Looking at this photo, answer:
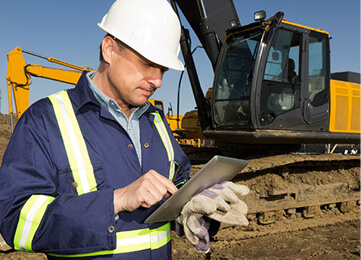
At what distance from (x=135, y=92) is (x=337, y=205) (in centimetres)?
603

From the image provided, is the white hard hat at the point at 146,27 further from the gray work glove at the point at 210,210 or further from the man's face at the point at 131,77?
the gray work glove at the point at 210,210

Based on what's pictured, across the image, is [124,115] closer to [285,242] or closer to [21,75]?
[285,242]

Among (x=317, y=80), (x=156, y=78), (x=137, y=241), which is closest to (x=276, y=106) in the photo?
(x=317, y=80)

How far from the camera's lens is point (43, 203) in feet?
3.95

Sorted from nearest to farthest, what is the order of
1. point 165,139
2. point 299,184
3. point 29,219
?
point 29,219 < point 165,139 < point 299,184

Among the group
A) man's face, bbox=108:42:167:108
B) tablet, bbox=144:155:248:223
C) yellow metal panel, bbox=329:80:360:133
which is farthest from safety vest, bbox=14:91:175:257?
yellow metal panel, bbox=329:80:360:133

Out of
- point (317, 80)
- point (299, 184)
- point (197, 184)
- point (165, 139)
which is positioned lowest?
point (299, 184)

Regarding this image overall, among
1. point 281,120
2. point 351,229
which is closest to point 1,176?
point 281,120

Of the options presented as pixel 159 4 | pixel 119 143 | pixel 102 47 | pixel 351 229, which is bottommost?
pixel 351 229

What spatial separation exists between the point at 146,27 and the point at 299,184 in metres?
4.70

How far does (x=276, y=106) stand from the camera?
5.23 metres

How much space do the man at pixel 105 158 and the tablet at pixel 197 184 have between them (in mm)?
55

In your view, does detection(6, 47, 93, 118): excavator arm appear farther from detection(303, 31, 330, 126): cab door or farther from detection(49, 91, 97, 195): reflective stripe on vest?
detection(49, 91, 97, 195): reflective stripe on vest

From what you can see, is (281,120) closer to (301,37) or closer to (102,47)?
(301,37)
